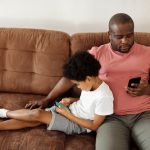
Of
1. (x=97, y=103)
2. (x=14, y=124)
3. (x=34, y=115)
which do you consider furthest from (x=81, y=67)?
(x=14, y=124)

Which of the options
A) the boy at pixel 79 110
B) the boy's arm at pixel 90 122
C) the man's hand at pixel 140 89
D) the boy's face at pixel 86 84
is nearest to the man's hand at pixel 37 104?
the boy at pixel 79 110

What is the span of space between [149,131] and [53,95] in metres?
0.68

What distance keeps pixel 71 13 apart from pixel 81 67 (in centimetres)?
83

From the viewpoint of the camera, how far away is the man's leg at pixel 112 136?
152 centimetres

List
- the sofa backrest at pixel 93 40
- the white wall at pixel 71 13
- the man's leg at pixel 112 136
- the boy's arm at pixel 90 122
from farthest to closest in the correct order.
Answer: the white wall at pixel 71 13
the sofa backrest at pixel 93 40
the boy's arm at pixel 90 122
the man's leg at pixel 112 136

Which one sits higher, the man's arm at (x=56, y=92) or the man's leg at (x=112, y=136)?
the man's arm at (x=56, y=92)

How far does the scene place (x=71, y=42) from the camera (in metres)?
2.03

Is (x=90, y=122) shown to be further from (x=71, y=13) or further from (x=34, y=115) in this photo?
(x=71, y=13)

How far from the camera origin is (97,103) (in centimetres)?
162

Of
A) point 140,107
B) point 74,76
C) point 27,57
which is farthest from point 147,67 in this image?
point 27,57

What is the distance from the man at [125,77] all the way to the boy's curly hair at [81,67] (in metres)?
0.26

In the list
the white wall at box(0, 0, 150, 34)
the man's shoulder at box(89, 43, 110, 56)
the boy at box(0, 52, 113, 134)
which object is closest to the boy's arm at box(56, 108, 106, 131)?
the boy at box(0, 52, 113, 134)

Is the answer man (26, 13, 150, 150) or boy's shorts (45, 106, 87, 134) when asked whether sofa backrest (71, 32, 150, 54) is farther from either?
boy's shorts (45, 106, 87, 134)

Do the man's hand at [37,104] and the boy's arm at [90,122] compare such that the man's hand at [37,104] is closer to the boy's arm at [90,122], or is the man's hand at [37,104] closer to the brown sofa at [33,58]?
the brown sofa at [33,58]
